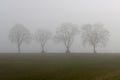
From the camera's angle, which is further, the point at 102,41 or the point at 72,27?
the point at 72,27

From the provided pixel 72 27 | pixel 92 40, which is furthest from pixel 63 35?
pixel 92 40

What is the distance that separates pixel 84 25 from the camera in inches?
4970

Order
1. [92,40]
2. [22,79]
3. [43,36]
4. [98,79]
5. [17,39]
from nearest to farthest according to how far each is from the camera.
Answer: [98,79] → [22,79] → [92,40] → [17,39] → [43,36]

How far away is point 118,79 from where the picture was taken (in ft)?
88.6

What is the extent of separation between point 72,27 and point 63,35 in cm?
806

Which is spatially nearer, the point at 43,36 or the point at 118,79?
the point at 118,79

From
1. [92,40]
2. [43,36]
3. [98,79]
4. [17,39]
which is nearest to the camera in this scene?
[98,79]

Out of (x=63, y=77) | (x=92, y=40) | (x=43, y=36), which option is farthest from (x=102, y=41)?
(x=63, y=77)

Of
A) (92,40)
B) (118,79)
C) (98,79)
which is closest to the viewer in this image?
(118,79)

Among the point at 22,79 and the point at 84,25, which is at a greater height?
the point at 84,25

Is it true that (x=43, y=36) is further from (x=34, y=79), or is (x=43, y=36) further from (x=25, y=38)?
(x=34, y=79)

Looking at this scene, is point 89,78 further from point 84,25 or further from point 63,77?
point 84,25

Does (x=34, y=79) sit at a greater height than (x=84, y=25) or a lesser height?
lesser

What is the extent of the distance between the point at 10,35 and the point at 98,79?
10142cm
